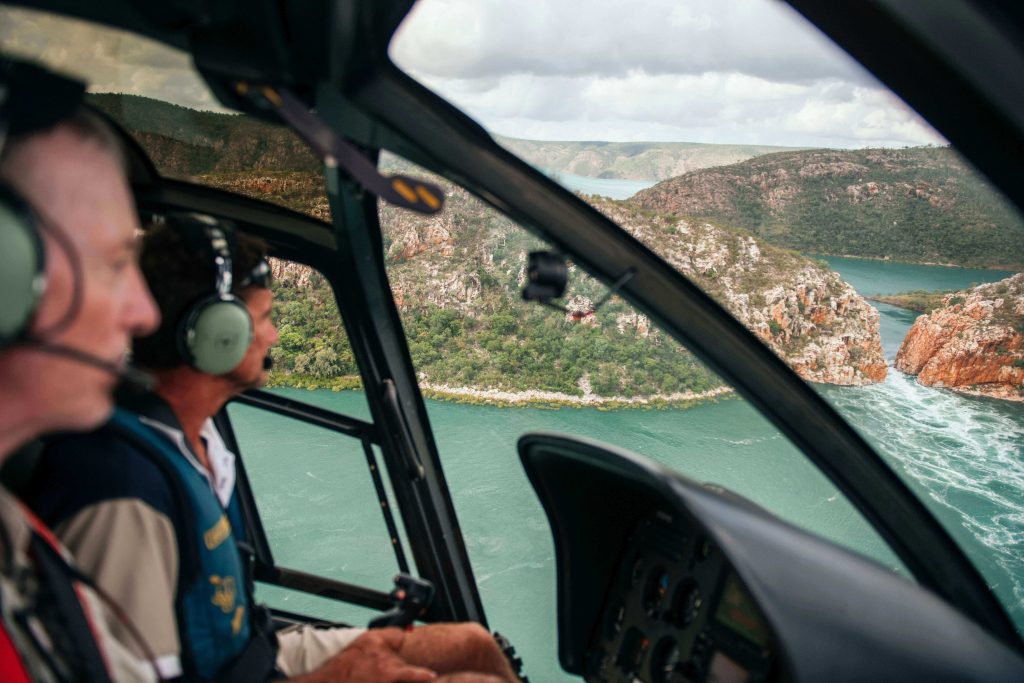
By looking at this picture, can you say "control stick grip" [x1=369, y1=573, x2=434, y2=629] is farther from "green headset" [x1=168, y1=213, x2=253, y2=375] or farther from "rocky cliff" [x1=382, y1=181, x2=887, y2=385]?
"rocky cliff" [x1=382, y1=181, x2=887, y2=385]

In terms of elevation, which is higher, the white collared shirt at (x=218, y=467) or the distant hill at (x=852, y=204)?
the distant hill at (x=852, y=204)

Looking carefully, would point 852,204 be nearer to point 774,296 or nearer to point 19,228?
point 774,296

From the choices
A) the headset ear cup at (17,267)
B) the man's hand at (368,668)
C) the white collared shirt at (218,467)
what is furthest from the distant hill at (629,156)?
the man's hand at (368,668)

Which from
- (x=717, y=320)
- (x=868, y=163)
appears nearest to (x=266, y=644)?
(x=717, y=320)

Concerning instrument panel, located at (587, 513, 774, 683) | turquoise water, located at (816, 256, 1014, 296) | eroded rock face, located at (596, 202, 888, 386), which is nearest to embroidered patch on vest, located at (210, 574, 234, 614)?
instrument panel, located at (587, 513, 774, 683)

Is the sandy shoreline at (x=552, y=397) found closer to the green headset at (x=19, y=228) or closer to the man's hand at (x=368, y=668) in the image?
the man's hand at (x=368, y=668)
